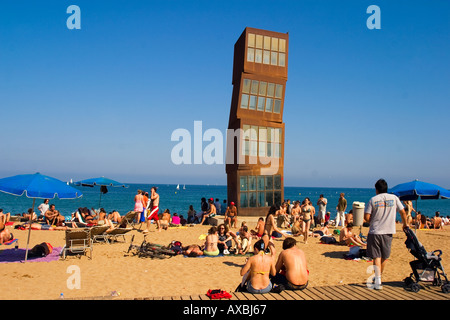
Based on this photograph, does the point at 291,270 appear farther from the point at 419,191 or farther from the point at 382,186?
the point at 419,191

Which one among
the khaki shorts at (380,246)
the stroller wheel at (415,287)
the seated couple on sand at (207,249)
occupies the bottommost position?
the seated couple on sand at (207,249)

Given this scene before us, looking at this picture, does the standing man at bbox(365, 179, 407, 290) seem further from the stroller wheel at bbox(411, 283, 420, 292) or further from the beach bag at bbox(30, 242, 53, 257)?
the beach bag at bbox(30, 242, 53, 257)

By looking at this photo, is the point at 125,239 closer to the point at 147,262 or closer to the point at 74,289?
the point at 147,262

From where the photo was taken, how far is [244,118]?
19.8m

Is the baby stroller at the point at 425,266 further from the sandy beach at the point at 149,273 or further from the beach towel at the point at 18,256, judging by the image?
the beach towel at the point at 18,256

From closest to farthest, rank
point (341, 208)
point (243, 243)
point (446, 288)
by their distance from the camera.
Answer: point (446, 288) < point (243, 243) < point (341, 208)

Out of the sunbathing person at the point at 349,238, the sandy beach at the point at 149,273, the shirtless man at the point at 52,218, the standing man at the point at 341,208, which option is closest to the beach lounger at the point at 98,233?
the sandy beach at the point at 149,273

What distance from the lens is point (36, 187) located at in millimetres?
8852

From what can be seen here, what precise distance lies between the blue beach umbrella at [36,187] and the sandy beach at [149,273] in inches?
75.0

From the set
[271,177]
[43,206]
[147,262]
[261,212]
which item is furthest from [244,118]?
[43,206]

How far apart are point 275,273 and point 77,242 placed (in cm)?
735

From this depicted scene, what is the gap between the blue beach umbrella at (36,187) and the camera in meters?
8.63

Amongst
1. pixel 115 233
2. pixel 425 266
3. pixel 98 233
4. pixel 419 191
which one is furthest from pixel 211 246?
pixel 419 191
